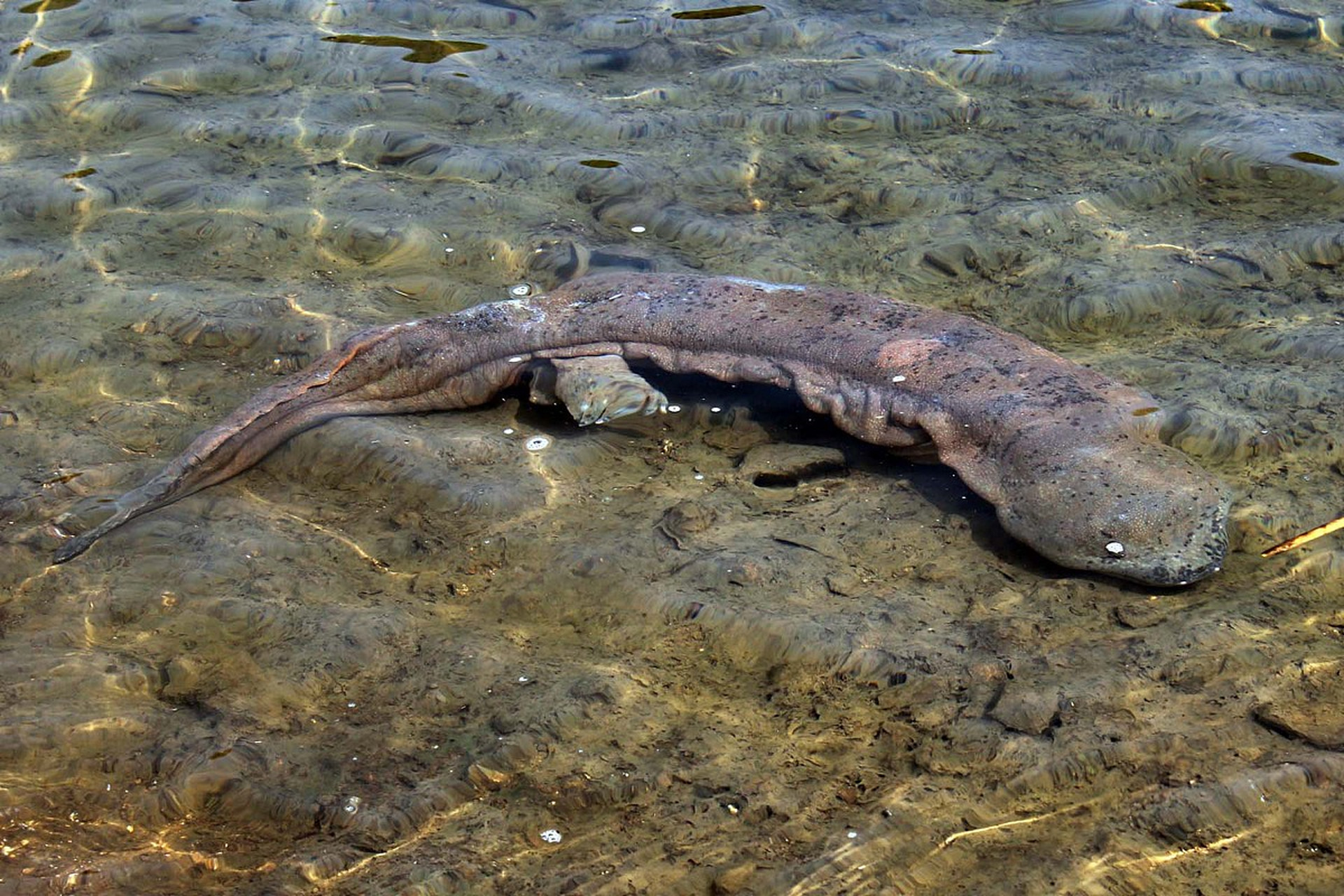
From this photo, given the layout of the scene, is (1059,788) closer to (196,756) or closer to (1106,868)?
(1106,868)

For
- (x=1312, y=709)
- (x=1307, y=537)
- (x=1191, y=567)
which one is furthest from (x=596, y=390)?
(x=1312, y=709)

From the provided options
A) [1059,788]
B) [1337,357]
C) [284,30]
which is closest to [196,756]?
[1059,788]

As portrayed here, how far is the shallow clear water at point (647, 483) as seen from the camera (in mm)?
4324

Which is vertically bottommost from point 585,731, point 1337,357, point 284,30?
point 585,731

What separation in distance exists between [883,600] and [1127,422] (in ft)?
4.83

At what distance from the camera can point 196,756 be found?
4.54 metres

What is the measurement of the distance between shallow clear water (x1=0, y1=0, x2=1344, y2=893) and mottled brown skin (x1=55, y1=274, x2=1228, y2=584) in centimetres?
19

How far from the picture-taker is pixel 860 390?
20.3 feet

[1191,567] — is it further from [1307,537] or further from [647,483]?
[647,483]

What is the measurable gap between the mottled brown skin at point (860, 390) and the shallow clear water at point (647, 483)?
0.62 ft

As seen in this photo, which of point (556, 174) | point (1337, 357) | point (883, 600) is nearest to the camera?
point (883, 600)

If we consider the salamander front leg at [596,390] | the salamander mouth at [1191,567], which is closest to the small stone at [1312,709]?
the salamander mouth at [1191,567]

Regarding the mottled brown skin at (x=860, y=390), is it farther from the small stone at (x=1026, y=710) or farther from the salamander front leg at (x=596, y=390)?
the small stone at (x=1026, y=710)

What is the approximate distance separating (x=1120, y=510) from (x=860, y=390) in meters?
1.47
